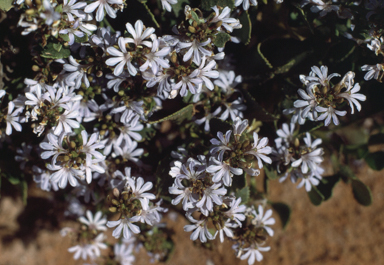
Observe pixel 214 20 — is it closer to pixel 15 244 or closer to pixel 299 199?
pixel 299 199

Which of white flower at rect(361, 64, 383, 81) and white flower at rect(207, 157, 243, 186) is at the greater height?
white flower at rect(207, 157, 243, 186)

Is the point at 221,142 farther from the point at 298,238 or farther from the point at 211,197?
the point at 298,238

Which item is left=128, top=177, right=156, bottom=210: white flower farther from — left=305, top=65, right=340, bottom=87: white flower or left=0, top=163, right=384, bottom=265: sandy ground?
left=0, top=163, right=384, bottom=265: sandy ground

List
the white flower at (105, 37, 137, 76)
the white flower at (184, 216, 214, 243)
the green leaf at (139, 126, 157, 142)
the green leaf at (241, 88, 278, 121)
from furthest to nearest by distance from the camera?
the green leaf at (139, 126, 157, 142) < the green leaf at (241, 88, 278, 121) < the white flower at (184, 216, 214, 243) < the white flower at (105, 37, 137, 76)

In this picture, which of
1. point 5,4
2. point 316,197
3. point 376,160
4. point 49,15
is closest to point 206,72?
point 49,15

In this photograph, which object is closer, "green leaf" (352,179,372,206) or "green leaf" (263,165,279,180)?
"green leaf" (263,165,279,180)

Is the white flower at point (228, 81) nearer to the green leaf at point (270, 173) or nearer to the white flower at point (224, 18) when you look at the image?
the white flower at point (224, 18)

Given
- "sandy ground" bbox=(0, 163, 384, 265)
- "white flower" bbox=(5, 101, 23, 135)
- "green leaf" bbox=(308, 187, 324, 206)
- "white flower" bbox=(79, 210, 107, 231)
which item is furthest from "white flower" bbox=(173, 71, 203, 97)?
"sandy ground" bbox=(0, 163, 384, 265)
